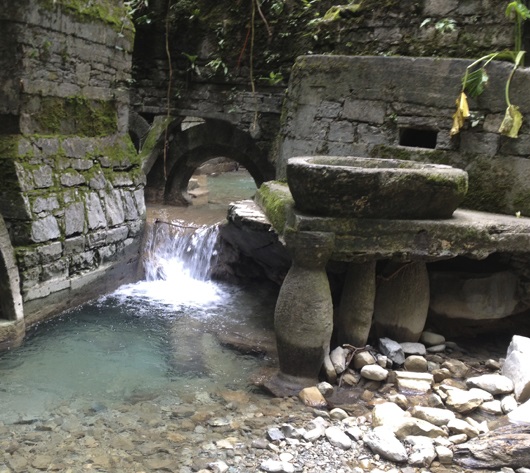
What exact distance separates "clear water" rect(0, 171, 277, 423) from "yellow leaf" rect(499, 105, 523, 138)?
2.68 m

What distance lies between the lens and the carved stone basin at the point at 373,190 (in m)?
3.41

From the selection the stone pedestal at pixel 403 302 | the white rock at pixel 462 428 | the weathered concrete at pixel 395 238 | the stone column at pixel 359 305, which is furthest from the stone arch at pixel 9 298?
the white rock at pixel 462 428

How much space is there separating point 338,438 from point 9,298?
2.99m

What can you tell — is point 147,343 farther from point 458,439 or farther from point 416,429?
point 458,439

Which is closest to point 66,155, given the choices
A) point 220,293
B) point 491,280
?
point 220,293

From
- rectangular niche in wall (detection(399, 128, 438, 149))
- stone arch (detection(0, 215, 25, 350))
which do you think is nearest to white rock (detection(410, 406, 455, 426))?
rectangular niche in wall (detection(399, 128, 438, 149))

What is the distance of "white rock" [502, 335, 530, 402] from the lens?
341cm

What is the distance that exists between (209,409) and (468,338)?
91.8 inches

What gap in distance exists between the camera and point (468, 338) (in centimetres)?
455

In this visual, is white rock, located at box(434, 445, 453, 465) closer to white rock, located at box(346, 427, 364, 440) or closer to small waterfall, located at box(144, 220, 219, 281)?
white rock, located at box(346, 427, 364, 440)

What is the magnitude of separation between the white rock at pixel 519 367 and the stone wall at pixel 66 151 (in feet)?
12.7

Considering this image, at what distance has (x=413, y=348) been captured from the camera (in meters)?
4.11

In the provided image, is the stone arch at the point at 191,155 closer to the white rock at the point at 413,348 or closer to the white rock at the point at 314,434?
the white rock at the point at 413,348

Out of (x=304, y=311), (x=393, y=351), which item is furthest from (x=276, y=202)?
(x=393, y=351)
